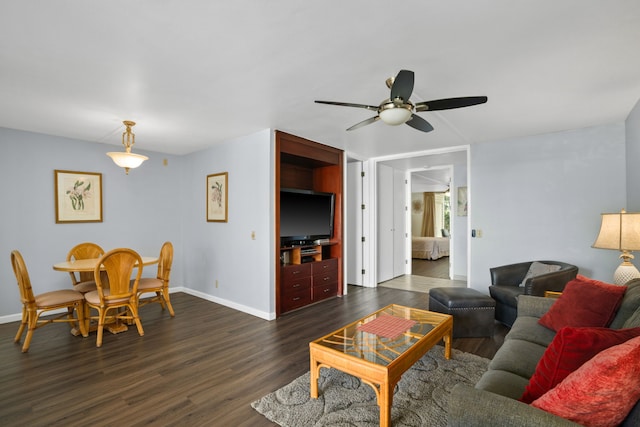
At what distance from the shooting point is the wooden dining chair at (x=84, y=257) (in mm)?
3691

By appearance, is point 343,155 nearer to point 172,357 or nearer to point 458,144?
point 458,144

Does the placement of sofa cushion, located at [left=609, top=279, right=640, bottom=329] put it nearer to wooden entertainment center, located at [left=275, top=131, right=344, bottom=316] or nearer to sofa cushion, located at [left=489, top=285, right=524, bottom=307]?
sofa cushion, located at [left=489, top=285, right=524, bottom=307]

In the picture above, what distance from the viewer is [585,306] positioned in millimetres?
2061

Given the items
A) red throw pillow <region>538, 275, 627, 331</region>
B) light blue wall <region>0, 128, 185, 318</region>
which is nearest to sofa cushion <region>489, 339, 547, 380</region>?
red throw pillow <region>538, 275, 627, 331</region>

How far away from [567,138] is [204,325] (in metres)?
5.09

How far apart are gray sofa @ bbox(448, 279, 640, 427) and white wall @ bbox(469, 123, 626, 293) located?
72.5 inches

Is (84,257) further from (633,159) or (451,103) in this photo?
(633,159)

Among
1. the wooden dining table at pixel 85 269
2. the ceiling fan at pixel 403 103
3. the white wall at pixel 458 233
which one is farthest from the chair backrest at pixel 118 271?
the white wall at pixel 458 233

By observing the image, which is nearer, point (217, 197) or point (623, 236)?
point (623, 236)

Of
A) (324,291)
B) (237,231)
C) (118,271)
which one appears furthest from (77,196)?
(324,291)

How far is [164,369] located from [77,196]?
314 cm

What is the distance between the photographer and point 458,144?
183 inches

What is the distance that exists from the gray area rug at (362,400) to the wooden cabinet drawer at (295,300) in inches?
66.5

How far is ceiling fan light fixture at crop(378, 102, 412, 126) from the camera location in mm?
2102
